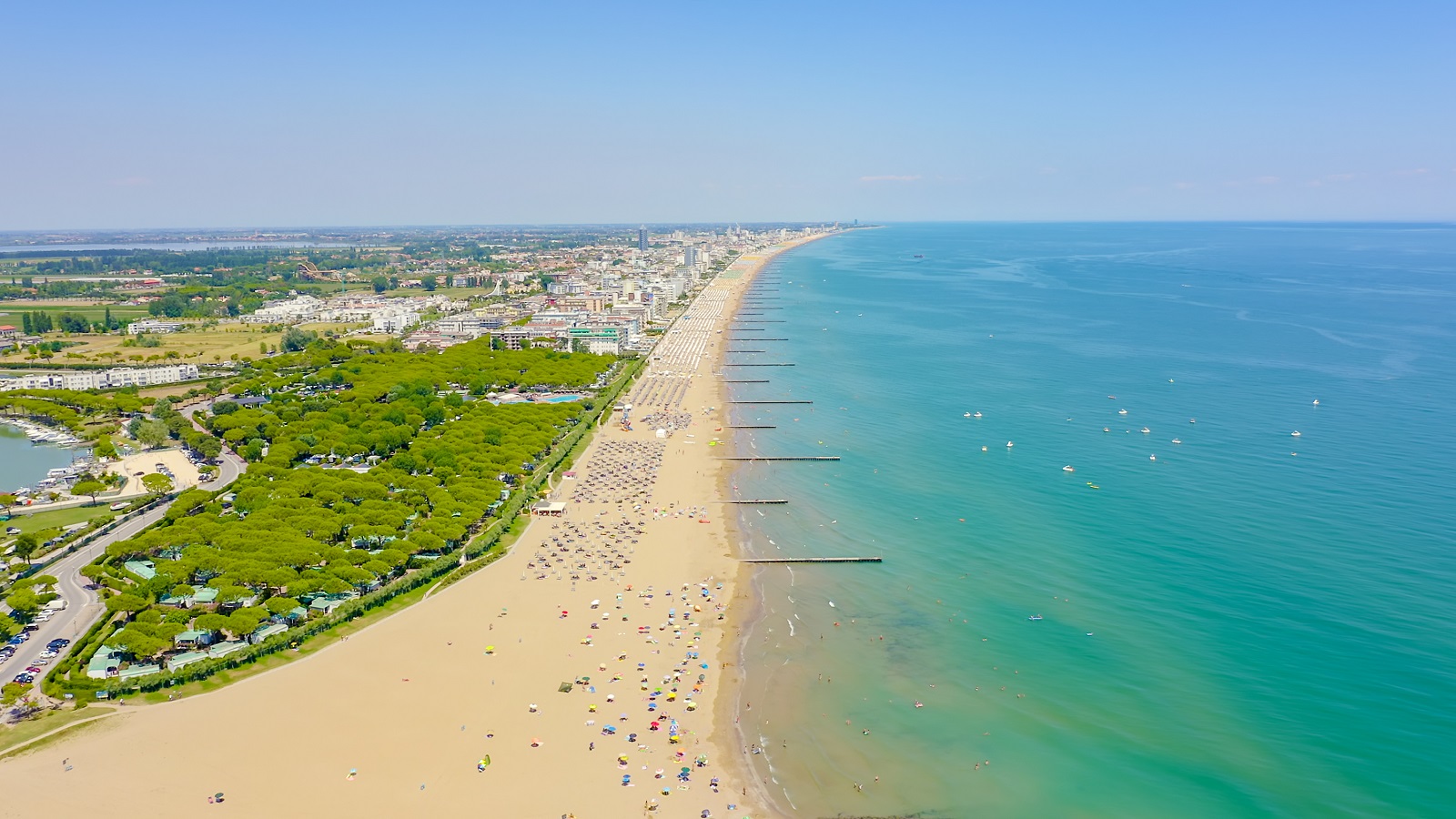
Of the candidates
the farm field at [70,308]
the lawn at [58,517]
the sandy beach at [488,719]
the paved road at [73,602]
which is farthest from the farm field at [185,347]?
the sandy beach at [488,719]

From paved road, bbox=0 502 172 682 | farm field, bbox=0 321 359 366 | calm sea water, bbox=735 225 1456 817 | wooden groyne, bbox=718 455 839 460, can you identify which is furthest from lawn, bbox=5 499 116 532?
farm field, bbox=0 321 359 366

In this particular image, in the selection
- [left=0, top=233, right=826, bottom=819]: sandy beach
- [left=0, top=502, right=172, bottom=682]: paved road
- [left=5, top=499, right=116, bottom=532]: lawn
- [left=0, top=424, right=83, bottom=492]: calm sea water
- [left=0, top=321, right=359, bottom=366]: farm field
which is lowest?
[left=0, top=233, right=826, bottom=819]: sandy beach

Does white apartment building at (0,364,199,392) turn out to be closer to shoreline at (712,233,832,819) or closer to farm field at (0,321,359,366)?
farm field at (0,321,359,366)

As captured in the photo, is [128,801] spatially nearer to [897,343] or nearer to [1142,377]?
[1142,377]

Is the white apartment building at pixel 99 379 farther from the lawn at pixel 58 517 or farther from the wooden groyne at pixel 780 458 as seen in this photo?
the wooden groyne at pixel 780 458

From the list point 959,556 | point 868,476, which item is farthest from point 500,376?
point 959,556

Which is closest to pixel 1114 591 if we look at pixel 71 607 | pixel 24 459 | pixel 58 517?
pixel 71 607

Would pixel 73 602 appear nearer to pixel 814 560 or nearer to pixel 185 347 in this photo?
pixel 814 560
